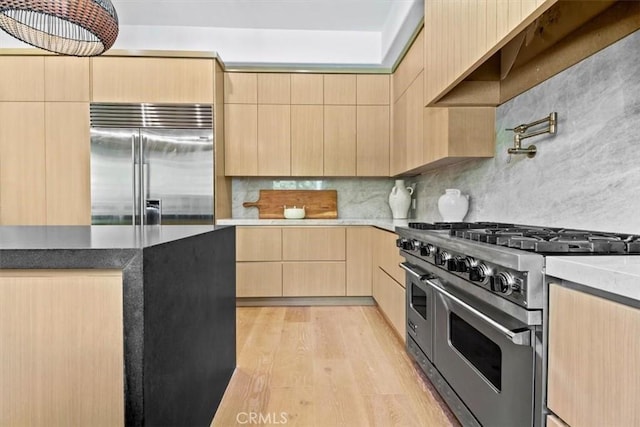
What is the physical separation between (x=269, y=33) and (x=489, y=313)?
12.5 feet

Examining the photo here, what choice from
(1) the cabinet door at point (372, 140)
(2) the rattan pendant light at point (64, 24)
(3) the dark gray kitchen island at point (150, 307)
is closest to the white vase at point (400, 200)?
(1) the cabinet door at point (372, 140)

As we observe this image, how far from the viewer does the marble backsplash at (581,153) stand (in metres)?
1.48

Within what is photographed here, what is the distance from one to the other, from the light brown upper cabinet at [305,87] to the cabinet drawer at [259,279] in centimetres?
182

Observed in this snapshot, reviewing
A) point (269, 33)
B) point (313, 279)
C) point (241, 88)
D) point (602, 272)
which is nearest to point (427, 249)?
point (602, 272)

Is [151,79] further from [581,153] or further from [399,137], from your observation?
[581,153]

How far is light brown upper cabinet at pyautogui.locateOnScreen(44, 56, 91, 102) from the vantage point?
12.3 ft

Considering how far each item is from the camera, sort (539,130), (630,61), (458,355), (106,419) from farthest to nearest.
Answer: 1. (539,130)
2. (458,355)
3. (630,61)
4. (106,419)

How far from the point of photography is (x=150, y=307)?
41.4 inches


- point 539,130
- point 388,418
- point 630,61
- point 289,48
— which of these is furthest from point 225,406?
point 289,48

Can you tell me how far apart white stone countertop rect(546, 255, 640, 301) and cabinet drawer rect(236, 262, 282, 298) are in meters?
3.08

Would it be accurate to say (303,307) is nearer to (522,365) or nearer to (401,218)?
(401,218)

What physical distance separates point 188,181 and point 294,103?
142 cm

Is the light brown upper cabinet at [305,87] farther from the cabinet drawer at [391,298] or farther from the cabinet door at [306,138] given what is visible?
the cabinet drawer at [391,298]

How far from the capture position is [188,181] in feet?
12.3
